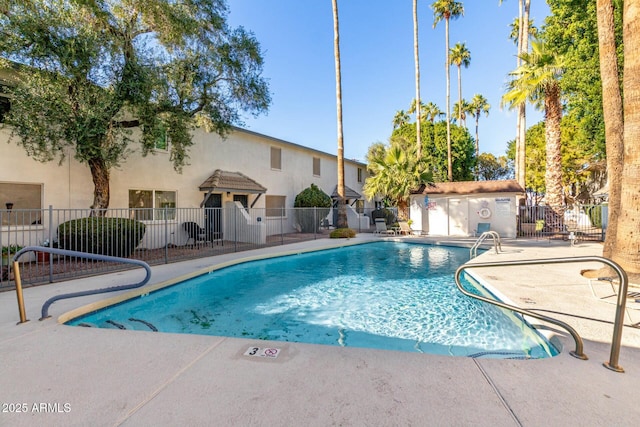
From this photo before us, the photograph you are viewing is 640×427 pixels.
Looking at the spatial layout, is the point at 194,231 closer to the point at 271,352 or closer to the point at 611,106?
the point at 271,352

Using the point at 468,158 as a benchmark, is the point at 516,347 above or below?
below

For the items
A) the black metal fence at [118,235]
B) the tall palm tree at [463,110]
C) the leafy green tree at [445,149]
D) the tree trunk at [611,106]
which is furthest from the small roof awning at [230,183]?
the tall palm tree at [463,110]

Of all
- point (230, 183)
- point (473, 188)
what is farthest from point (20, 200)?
point (473, 188)

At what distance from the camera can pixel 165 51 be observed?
1062 cm

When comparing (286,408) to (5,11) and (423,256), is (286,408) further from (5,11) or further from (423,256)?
(5,11)

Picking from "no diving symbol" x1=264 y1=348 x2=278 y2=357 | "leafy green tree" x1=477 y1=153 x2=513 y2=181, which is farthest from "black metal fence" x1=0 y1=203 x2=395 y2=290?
"leafy green tree" x1=477 y1=153 x2=513 y2=181

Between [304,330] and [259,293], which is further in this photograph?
[259,293]

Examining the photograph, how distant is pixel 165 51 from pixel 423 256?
41.2 ft

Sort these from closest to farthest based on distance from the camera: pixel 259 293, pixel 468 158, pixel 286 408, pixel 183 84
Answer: pixel 286 408 < pixel 259 293 < pixel 183 84 < pixel 468 158

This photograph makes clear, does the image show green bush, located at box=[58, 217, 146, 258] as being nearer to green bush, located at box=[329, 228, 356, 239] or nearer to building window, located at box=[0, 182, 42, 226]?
building window, located at box=[0, 182, 42, 226]

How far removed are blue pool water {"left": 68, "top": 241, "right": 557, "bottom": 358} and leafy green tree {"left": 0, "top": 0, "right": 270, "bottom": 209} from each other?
5.53 m

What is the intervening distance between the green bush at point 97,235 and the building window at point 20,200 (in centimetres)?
120

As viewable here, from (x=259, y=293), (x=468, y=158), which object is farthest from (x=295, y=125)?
(x=259, y=293)

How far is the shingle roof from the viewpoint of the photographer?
16627 millimetres
